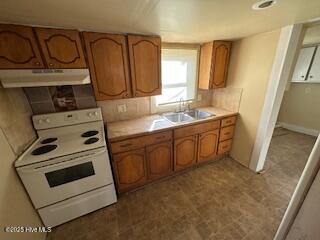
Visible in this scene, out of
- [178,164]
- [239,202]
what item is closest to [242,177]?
[239,202]

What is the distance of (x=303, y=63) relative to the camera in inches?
126

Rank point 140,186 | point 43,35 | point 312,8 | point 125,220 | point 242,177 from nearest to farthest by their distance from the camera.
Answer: point 312,8
point 43,35
point 125,220
point 140,186
point 242,177

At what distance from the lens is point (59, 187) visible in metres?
1.45

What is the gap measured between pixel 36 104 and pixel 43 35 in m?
0.82

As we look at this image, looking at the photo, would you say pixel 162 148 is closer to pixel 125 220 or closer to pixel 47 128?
pixel 125 220

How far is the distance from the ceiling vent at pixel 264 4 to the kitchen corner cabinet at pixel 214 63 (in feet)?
3.85

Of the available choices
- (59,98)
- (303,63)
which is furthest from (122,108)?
(303,63)

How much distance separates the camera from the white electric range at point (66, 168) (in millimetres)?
1340

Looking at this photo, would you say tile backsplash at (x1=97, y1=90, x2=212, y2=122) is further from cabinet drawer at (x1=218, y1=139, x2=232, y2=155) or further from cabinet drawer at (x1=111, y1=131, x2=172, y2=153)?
cabinet drawer at (x1=218, y1=139, x2=232, y2=155)

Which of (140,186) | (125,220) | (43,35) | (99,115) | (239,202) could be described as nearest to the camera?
(43,35)

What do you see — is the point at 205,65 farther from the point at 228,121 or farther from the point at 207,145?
the point at 207,145

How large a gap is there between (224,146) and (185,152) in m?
0.84

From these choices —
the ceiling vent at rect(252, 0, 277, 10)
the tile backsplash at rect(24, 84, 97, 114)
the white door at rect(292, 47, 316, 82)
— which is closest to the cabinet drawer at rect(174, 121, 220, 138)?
the tile backsplash at rect(24, 84, 97, 114)

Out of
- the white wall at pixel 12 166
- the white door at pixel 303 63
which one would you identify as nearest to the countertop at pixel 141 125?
the white wall at pixel 12 166
